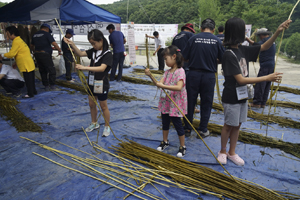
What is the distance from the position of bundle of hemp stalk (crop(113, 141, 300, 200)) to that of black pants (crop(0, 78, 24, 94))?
3819 millimetres

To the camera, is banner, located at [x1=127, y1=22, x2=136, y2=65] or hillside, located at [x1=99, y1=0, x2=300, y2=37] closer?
banner, located at [x1=127, y1=22, x2=136, y2=65]

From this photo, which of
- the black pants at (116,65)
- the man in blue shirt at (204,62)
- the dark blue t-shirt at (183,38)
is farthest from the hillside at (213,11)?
the man in blue shirt at (204,62)

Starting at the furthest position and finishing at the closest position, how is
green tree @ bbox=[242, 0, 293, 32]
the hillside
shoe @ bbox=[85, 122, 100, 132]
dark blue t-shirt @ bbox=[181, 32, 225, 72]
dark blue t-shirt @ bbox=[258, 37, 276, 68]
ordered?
the hillside
green tree @ bbox=[242, 0, 293, 32]
dark blue t-shirt @ bbox=[258, 37, 276, 68]
shoe @ bbox=[85, 122, 100, 132]
dark blue t-shirt @ bbox=[181, 32, 225, 72]

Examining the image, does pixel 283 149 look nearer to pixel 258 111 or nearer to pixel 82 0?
pixel 258 111

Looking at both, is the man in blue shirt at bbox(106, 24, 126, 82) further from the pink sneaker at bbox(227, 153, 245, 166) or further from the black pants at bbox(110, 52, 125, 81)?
the pink sneaker at bbox(227, 153, 245, 166)

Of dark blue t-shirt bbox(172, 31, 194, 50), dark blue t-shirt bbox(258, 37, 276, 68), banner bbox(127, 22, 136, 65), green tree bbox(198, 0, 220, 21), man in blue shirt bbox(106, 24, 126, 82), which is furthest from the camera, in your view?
green tree bbox(198, 0, 220, 21)

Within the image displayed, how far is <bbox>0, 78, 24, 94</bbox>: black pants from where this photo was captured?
473cm

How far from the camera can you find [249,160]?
2.43m

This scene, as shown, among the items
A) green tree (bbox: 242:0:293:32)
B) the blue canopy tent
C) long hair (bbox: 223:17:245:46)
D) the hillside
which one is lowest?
long hair (bbox: 223:17:245:46)

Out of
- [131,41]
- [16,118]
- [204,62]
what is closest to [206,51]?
[204,62]

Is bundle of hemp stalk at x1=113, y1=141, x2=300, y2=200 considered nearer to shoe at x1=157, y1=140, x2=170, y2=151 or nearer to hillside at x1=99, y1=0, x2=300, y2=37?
shoe at x1=157, y1=140, x2=170, y2=151

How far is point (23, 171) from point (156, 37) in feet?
22.2

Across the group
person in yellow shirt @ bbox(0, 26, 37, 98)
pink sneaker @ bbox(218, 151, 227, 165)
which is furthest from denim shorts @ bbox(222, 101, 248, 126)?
person in yellow shirt @ bbox(0, 26, 37, 98)

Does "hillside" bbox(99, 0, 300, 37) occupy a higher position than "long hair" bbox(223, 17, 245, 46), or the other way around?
"hillside" bbox(99, 0, 300, 37)
